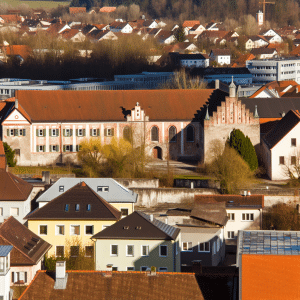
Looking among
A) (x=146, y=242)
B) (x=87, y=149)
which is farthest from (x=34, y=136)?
(x=146, y=242)

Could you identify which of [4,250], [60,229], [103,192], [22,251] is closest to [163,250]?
[22,251]

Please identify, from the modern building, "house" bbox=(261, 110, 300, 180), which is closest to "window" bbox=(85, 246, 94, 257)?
"house" bbox=(261, 110, 300, 180)

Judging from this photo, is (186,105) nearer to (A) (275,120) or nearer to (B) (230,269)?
(A) (275,120)

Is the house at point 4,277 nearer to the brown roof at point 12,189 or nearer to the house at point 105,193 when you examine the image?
the house at point 105,193

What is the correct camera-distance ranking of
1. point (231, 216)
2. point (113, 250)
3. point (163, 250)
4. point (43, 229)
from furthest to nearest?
point (231, 216) < point (43, 229) < point (113, 250) < point (163, 250)

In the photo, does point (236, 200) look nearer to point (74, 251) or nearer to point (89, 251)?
point (89, 251)

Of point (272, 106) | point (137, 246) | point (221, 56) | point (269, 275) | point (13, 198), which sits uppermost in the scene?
point (221, 56)
